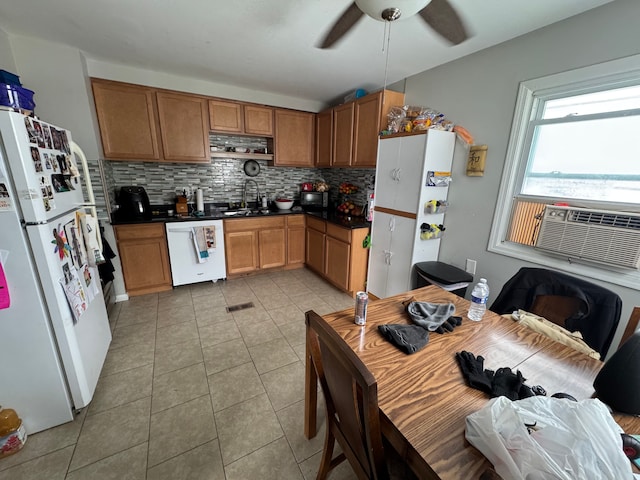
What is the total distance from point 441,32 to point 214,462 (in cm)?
247

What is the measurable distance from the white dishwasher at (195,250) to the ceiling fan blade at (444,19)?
2.64 metres

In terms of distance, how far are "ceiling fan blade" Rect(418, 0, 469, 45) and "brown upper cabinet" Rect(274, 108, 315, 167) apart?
2429mm

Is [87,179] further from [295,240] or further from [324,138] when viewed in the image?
[324,138]

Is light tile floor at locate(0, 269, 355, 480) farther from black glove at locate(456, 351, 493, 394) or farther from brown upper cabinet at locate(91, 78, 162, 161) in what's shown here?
brown upper cabinet at locate(91, 78, 162, 161)

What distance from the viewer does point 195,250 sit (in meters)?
2.98

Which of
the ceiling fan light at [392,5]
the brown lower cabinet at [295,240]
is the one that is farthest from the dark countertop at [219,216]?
the ceiling fan light at [392,5]

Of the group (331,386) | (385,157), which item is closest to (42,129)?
(331,386)

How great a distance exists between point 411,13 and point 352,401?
1565mm

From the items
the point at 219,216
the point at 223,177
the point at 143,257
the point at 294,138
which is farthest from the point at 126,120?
the point at 294,138

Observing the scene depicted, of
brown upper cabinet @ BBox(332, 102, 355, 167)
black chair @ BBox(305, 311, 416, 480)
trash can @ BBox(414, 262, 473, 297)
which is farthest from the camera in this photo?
brown upper cabinet @ BBox(332, 102, 355, 167)

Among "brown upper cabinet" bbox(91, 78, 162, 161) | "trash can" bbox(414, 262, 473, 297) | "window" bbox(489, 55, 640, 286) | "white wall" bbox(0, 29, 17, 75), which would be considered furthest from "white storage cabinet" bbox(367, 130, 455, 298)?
"white wall" bbox(0, 29, 17, 75)

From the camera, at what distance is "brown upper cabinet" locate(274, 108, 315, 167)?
3.46m

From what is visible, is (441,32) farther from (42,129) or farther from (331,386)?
(42,129)

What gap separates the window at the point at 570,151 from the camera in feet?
4.92
